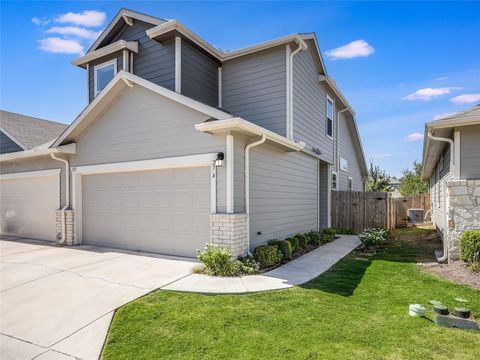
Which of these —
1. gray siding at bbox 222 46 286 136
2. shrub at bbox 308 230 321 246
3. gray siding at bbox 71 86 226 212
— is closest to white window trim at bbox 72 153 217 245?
gray siding at bbox 71 86 226 212

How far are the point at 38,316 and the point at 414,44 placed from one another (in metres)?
12.5

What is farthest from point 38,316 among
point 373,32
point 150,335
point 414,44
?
point 414,44

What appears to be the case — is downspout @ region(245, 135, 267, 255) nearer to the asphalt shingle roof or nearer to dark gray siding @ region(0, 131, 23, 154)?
the asphalt shingle roof

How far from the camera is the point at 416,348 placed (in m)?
3.29

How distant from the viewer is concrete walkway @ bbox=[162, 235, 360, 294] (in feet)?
17.0

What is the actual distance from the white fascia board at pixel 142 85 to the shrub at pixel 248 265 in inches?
126

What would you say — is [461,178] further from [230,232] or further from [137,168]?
[137,168]

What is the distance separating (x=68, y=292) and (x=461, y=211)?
27.5 ft

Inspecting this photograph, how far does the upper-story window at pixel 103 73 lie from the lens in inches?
421

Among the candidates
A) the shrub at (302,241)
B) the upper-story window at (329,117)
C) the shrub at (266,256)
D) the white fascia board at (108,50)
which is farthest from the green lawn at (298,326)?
the upper-story window at (329,117)

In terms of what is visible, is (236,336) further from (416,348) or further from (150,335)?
(416,348)

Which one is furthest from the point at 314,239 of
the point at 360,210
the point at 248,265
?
the point at 248,265

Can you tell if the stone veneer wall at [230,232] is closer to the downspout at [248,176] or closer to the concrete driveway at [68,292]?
the downspout at [248,176]

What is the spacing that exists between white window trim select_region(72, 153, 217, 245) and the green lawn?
8.91 feet
